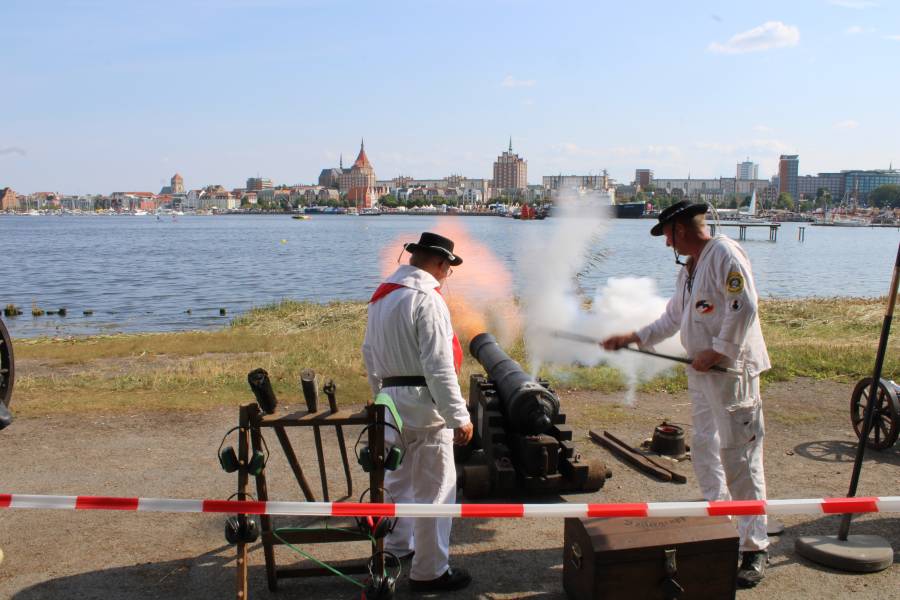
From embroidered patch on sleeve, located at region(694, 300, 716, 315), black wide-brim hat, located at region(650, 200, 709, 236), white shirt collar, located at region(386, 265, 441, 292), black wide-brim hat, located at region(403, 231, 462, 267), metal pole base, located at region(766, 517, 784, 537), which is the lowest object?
metal pole base, located at region(766, 517, 784, 537)

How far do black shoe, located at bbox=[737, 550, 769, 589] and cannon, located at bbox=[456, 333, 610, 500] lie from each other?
1.55m

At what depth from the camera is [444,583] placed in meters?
4.34

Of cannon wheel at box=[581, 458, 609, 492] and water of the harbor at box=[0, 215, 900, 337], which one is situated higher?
cannon wheel at box=[581, 458, 609, 492]

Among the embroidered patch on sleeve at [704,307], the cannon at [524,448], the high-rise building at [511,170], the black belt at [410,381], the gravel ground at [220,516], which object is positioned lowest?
the gravel ground at [220,516]

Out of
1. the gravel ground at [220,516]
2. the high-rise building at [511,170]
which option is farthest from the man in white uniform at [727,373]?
the high-rise building at [511,170]

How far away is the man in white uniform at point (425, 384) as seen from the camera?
13.8 feet

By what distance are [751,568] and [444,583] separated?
2000mm

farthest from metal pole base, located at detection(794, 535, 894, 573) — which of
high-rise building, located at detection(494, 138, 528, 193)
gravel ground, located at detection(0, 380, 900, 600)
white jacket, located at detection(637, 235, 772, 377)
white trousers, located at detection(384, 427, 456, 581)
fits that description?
high-rise building, located at detection(494, 138, 528, 193)

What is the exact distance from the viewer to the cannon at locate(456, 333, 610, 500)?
18.4 feet

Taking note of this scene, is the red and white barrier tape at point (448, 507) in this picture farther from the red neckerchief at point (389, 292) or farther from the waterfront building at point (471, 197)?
the waterfront building at point (471, 197)

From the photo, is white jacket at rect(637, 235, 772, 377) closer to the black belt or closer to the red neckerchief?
the red neckerchief

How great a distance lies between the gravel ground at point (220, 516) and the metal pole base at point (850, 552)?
0.22 feet

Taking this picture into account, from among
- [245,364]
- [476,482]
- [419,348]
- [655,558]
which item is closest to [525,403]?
[476,482]

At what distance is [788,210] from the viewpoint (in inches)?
7411
